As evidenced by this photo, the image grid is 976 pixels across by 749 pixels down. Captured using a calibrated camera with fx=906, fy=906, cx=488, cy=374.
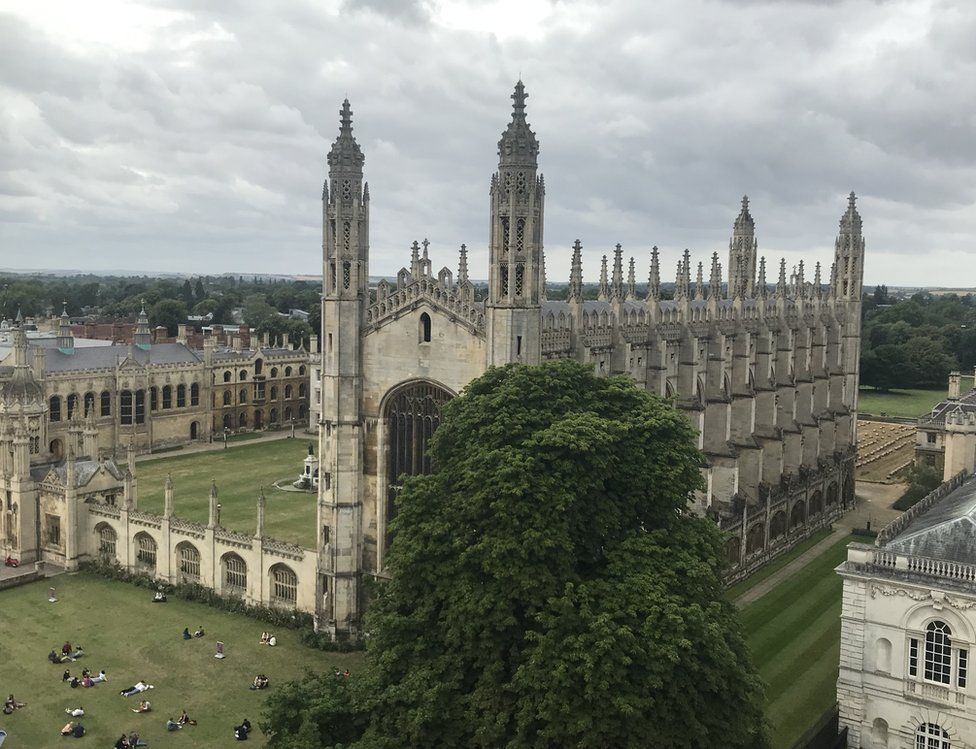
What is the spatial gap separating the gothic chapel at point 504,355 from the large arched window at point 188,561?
318 inches

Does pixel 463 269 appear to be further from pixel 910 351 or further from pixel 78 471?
pixel 910 351

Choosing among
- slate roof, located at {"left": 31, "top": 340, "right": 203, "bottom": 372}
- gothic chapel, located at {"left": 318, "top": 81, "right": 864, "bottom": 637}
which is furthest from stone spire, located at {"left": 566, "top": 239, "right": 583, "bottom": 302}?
slate roof, located at {"left": 31, "top": 340, "right": 203, "bottom": 372}

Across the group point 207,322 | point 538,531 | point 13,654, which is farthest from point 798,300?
point 207,322

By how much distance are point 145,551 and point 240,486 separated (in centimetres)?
2282

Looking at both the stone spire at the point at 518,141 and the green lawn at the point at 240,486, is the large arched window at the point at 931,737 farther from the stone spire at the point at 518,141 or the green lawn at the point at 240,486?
the green lawn at the point at 240,486

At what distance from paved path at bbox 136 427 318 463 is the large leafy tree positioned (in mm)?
57278

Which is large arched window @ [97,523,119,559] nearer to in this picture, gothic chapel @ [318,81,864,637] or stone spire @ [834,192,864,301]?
gothic chapel @ [318,81,864,637]

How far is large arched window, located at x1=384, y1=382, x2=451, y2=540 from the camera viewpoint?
117 ft

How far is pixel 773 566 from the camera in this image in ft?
153

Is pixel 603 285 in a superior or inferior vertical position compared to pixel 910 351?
superior

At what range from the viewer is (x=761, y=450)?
161ft

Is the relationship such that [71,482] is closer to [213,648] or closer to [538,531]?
[213,648]

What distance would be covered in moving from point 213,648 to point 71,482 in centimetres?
1421

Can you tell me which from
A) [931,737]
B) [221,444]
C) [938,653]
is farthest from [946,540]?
[221,444]
